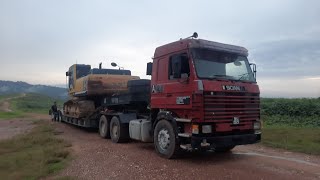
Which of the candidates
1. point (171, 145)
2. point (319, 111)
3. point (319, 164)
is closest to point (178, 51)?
point (171, 145)

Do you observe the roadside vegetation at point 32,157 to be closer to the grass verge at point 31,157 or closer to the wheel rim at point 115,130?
the grass verge at point 31,157

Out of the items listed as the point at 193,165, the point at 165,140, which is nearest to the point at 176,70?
the point at 165,140

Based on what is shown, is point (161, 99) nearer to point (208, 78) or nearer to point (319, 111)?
point (208, 78)

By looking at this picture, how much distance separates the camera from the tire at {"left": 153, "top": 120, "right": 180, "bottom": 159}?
10.3 m

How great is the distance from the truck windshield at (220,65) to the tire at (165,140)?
5.96 feet

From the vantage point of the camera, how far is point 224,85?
388 inches

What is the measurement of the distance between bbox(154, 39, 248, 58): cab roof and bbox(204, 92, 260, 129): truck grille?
4.31 feet

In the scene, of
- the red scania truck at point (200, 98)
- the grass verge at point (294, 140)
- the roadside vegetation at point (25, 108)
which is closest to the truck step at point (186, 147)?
the red scania truck at point (200, 98)

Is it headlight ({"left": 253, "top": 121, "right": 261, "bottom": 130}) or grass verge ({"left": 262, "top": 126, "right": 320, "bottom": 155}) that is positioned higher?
headlight ({"left": 253, "top": 121, "right": 261, "bottom": 130})

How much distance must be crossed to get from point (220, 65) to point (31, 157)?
20.3ft

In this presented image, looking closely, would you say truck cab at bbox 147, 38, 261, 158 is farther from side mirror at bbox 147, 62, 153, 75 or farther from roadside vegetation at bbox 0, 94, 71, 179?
roadside vegetation at bbox 0, 94, 71, 179

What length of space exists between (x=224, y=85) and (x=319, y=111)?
1799cm

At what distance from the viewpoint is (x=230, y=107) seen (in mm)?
9992

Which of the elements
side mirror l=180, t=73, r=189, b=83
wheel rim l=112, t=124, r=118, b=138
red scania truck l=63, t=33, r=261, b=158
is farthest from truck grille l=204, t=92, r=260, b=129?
wheel rim l=112, t=124, r=118, b=138
